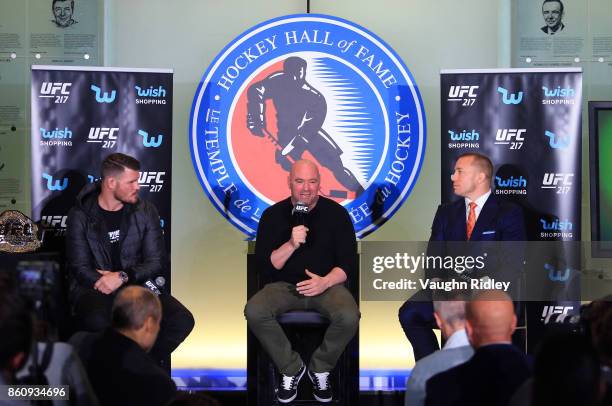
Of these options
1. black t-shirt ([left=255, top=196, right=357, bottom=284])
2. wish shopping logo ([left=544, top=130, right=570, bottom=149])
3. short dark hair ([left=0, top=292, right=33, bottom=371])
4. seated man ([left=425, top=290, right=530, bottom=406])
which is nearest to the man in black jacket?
black t-shirt ([left=255, top=196, right=357, bottom=284])

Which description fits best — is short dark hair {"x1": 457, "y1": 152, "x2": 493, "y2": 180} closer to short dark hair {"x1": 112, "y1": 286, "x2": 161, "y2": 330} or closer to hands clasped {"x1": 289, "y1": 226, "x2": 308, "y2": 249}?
hands clasped {"x1": 289, "y1": 226, "x2": 308, "y2": 249}

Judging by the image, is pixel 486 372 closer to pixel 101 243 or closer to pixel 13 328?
pixel 13 328

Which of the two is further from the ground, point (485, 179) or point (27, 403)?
point (485, 179)

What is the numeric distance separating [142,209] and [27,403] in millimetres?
3136

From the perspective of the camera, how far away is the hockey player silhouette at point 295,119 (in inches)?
278

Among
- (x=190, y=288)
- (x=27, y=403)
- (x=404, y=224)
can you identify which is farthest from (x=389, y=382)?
(x=27, y=403)

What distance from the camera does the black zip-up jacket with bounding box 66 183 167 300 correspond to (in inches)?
224

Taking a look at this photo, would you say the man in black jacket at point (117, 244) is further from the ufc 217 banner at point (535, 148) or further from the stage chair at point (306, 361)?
the ufc 217 banner at point (535, 148)

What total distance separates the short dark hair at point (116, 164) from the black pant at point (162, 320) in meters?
0.75

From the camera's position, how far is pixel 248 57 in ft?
23.4

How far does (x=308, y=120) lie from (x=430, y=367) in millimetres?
3810

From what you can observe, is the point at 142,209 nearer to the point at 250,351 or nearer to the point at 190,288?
the point at 250,351

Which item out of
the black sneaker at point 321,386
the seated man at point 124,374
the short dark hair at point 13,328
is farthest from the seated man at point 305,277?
the short dark hair at point 13,328

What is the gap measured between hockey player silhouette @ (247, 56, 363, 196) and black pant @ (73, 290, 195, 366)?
5.73 ft
